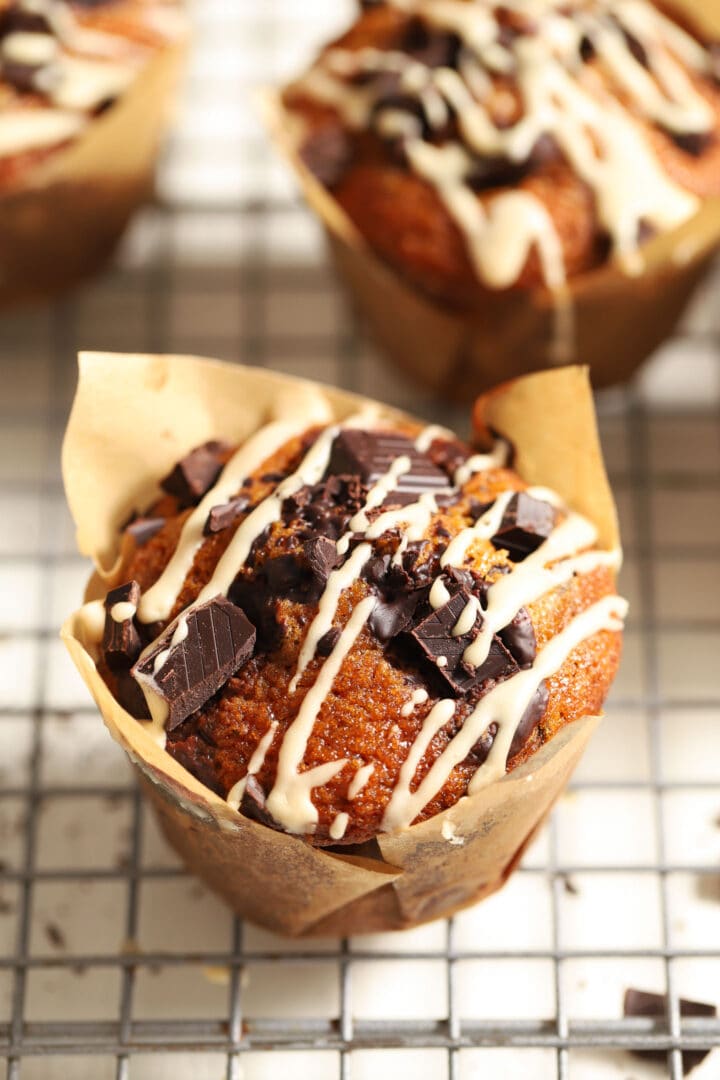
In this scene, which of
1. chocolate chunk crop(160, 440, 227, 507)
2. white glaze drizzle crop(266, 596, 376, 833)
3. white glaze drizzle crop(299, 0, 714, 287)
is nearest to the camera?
white glaze drizzle crop(266, 596, 376, 833)

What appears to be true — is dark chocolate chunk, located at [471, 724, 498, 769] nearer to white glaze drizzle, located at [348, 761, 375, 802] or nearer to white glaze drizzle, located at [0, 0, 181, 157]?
Result: white glaze drizzle, located at [348, 761, 375, 802]

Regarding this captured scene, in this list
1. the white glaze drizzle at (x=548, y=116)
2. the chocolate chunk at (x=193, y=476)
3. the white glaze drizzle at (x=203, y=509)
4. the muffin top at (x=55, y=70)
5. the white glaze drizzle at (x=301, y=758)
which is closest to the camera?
the white glaze drizzle at (x=301, y=758)

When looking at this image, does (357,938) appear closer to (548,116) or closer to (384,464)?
(384,464)

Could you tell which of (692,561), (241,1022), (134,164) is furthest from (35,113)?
(241,1022)

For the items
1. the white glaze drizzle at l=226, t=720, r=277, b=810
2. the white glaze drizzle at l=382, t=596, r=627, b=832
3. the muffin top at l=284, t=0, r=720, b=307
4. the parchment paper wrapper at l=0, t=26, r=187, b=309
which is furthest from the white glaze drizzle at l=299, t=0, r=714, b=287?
the white glaze drizzle at l=226, t=720, r=277, b=810

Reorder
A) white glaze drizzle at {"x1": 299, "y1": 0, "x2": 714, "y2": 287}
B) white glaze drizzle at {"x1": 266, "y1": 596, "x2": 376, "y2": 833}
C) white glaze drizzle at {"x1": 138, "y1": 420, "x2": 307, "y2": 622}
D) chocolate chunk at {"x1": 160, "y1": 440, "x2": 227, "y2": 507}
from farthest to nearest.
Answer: white glaze drizzle at {"x1": 299, "y1": 0, "x2": 714, "y2": 287} < chocolate chunk at {"x1": 160, "y1": 440, "x2": 227, "y2": 507} < white glaze drizzle at {"x1": 138, "y1": 420, "x2": 307, "y2": 622} < white glaze drizzle at {"x1": 266, "y1": 596, "x2": 376, "y2": 833}

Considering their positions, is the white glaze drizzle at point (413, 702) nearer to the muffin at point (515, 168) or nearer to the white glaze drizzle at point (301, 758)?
the white glaze drizzle at point (301, 758)

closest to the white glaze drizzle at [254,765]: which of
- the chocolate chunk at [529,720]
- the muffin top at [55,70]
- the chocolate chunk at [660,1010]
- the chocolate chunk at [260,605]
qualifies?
the chocolate chunk at [260,605]
